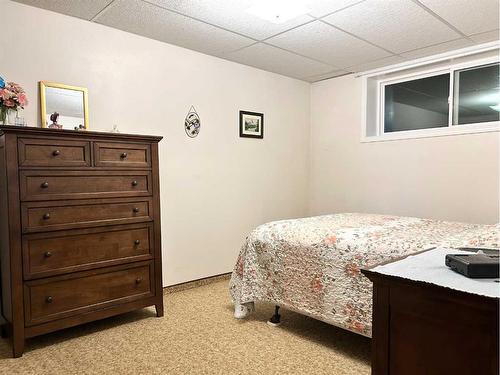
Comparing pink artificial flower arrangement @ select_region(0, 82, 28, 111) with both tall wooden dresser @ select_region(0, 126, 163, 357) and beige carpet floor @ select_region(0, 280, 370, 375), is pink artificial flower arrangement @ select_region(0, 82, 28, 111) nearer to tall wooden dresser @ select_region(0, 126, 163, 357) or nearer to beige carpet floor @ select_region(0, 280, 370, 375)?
tall wooden dresser @ select_region(0, 126, 163, 357)

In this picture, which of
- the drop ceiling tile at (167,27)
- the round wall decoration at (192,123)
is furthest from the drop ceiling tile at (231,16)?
the round wall decoration at (192,123)

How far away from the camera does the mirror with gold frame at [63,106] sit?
8.46ft

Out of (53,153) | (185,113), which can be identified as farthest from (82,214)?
(185,113)

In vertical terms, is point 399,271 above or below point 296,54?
below

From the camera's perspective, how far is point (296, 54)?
137 inches

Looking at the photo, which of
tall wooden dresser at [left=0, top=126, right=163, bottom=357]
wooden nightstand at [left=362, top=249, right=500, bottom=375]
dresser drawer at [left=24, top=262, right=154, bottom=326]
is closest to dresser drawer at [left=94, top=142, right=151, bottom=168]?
tall wooden dresser at [left=0, top=126, right=163, bottom=357]

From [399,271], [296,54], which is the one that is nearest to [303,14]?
[296,54]

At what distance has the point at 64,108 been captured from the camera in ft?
8.77

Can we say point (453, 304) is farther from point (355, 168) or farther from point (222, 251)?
point (355, 168)

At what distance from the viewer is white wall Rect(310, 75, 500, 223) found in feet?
10.6

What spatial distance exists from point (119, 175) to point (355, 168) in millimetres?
2668

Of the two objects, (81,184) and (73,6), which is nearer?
(81,184)

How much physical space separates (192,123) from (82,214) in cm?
143

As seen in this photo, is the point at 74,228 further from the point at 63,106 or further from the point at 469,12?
the point at 469,12
